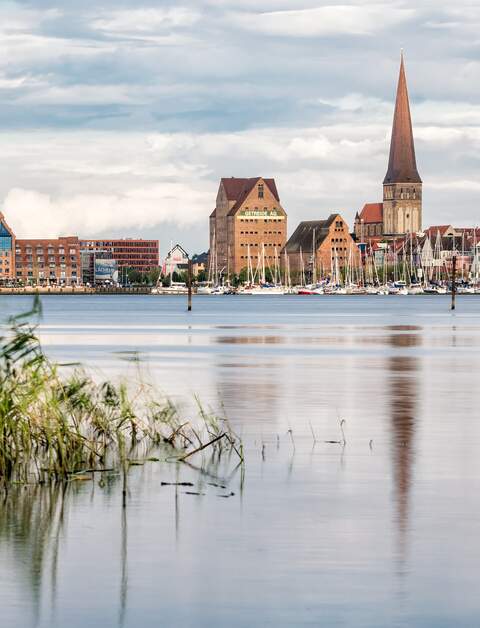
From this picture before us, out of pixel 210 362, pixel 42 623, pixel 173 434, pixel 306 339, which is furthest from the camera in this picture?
pixel 306 339

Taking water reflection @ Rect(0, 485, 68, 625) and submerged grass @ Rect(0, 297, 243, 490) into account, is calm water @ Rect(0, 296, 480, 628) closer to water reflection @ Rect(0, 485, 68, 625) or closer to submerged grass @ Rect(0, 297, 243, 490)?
water reflection @ Rect(0, 485, 68, 625)

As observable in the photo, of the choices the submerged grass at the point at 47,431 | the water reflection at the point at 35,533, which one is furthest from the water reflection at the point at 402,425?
the water reflection at the point at 35,533

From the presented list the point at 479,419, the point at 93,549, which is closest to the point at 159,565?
the point at 93,549

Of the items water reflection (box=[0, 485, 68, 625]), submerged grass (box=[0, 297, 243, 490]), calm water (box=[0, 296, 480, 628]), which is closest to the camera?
calm water (box=[0, 296, 480, 628])

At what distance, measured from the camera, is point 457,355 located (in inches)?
2507

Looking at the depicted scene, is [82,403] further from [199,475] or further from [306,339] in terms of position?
[306,339]

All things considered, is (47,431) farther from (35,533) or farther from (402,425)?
(402,425)

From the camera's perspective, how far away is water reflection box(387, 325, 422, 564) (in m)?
19.6

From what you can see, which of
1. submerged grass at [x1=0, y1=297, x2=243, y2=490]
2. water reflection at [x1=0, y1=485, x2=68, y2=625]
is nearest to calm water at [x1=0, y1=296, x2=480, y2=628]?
water reflection at [x1=0, y1=485, x2=68, y2=625]

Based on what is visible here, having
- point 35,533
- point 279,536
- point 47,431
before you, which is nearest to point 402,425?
point 47,431

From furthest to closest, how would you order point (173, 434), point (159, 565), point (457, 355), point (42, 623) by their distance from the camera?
point (457, 355), point (173, 434), point (159, 565), point (42, 623)

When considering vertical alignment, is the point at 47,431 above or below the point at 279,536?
above

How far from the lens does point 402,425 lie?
31938mm

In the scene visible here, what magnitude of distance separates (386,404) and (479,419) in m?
4.66
